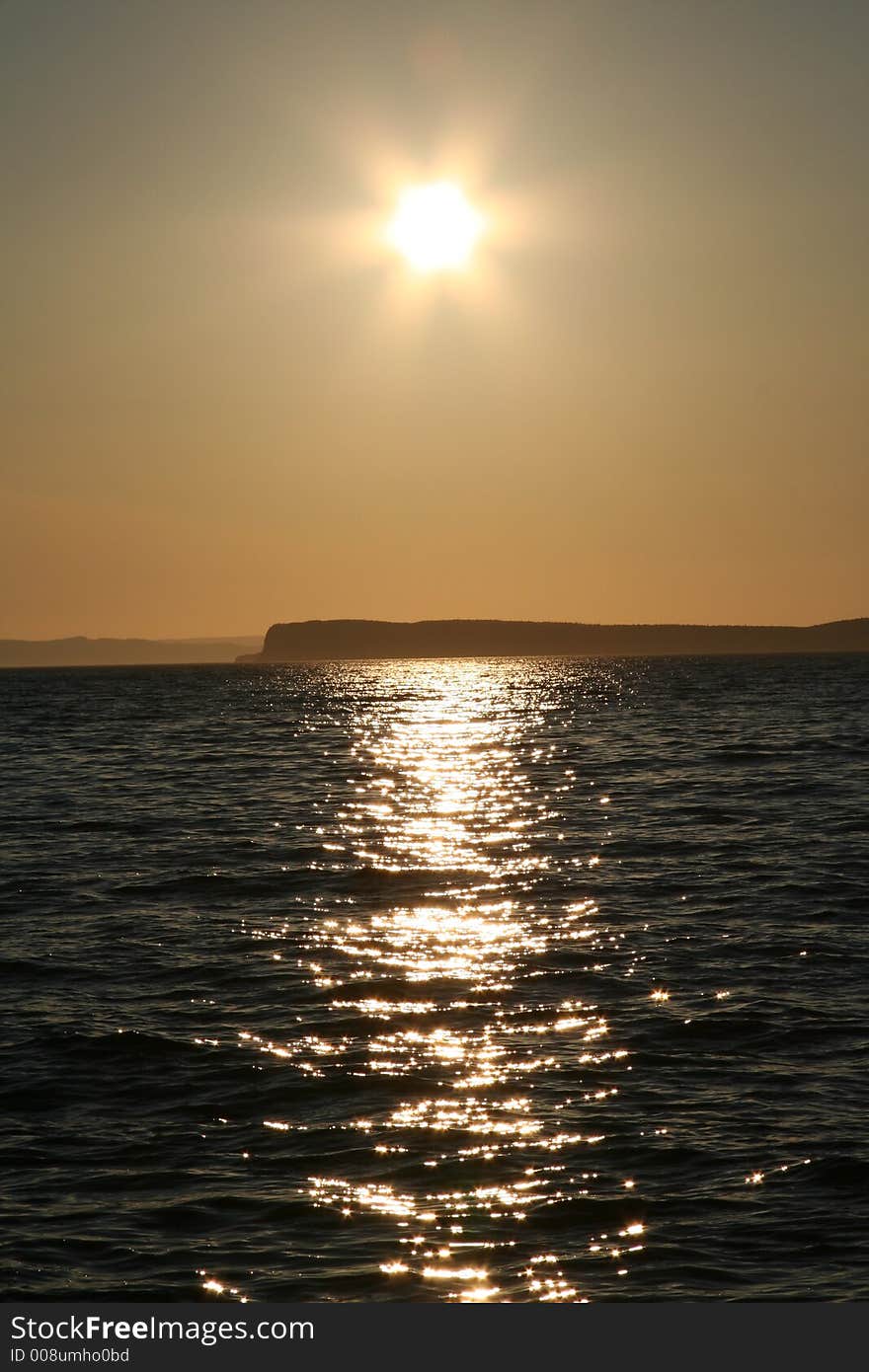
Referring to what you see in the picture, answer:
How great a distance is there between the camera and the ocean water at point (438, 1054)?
12.9m

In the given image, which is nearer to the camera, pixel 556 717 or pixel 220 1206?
pixel 220 1206

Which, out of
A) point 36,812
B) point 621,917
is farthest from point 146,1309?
point 36,812

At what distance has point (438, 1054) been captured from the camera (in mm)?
18516

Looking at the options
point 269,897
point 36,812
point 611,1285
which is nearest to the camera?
point 611,1285

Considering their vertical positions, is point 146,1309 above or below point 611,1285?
above

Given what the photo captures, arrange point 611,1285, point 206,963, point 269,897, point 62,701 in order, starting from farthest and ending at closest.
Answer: point 62,701, point 269,897, point 206,963, point 611,1285

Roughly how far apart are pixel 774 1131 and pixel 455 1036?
17.1ft

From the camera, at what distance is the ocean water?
1291 centimetres

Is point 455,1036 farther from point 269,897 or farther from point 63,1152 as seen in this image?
point 269,897

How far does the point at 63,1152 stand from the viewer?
603 inches

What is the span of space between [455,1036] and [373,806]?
28.1m

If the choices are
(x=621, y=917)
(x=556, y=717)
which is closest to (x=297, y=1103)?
(x=621, y=917)

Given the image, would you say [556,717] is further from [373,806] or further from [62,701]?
Answer: [62,701]

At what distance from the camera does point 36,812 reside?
44.8 m
